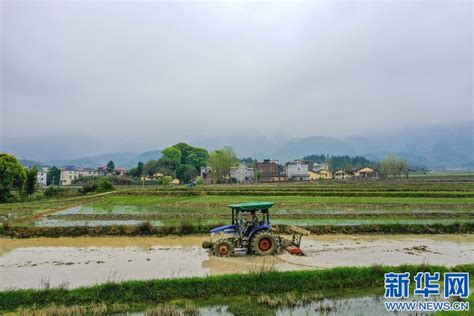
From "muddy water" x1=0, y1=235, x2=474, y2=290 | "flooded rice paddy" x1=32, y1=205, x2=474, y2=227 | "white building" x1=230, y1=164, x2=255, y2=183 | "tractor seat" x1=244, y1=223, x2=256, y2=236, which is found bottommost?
"muddy water" x1=0, y1=235, x2=474, y2=290

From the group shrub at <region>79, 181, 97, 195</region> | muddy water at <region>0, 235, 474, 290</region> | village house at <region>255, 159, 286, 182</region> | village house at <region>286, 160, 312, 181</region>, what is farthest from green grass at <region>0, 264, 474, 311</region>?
village house at <region>255, 159, 286, 182</region>

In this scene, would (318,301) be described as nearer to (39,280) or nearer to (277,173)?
(39,280)

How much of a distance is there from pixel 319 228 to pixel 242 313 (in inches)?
415

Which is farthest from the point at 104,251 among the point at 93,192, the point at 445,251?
the point at 93,192

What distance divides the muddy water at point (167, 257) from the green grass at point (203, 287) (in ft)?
2.16

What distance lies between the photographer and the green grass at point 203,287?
333 inches

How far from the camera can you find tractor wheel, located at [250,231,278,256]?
1209 centimetres

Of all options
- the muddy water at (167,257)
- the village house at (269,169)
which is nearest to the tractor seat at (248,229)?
the muddy water at (167,257)

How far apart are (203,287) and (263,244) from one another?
372 cm

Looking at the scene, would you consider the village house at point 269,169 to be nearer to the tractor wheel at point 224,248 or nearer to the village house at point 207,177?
the village house at point 207,177

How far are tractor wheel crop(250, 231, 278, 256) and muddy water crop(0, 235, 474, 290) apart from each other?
0.30 meters

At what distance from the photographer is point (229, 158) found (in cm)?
8519

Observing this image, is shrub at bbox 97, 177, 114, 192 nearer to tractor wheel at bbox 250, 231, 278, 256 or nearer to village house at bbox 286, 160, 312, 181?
tractor wheel at bbox 250, 231, 278, 256

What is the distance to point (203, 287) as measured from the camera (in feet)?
29.6
